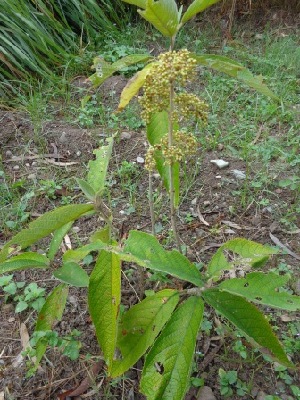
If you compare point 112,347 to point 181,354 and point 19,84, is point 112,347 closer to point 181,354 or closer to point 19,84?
point 181,354

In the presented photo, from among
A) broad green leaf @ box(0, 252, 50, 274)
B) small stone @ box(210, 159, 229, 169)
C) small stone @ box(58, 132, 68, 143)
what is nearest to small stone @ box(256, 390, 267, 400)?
broad green leaf @ box(0, 252, 50, 274)

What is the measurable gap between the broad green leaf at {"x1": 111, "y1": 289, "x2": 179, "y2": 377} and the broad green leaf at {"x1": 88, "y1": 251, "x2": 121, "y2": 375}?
0.32 ft

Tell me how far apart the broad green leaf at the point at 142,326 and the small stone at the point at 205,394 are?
0.40 metres

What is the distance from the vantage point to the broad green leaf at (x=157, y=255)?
1248 mm

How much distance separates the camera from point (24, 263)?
1.52 m

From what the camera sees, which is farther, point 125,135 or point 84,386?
point 125,135

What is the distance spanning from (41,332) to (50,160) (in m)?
1.48

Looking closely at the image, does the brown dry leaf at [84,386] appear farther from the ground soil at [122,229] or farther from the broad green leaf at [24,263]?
the broad green leaf at [24,263]

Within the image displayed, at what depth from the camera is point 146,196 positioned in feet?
8.37

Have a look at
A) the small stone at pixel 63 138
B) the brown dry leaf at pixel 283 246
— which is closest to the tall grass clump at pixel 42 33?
the small stone at pixel 63 138

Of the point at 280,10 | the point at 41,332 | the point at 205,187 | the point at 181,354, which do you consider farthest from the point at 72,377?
the point at 280,10

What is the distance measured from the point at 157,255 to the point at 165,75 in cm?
49

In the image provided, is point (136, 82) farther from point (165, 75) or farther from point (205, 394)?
point (205, 394)

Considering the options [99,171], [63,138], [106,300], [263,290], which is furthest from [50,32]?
[263,290]
